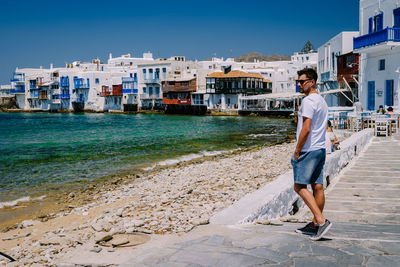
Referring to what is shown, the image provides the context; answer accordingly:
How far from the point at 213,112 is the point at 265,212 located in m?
67.8

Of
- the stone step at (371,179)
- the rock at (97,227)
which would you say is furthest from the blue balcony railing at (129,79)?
the rock at (97,227)

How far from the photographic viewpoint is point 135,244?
458 centimetres

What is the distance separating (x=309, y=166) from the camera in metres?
4.42

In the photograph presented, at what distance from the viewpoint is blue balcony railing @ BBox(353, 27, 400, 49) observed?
22.1 metres

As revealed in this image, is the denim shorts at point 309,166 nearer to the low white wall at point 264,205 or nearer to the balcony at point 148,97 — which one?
the low white wall at point 264,205

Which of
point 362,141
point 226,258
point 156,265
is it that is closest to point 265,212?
point 226,258

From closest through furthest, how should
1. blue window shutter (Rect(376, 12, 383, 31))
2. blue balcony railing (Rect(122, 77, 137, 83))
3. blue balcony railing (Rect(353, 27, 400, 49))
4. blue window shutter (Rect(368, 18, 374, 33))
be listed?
blue balcony railing (Rect(353, 27, 400, 49)), blue window shutter (Rect(376, 12, 383, 31)), blue window shutter (Rect(368, 18, 374, 33)), blue balcony railing (Rect(122, 77, 137, 83))

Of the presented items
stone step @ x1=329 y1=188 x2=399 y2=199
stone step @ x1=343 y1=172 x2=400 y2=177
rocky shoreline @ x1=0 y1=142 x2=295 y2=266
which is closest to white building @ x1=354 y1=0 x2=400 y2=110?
rocky shoreline @ x1=0 y1=142 x2=295 y2=266

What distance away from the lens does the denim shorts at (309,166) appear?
14.4ft

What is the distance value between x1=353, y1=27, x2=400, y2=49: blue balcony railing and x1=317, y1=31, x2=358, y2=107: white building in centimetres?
1137

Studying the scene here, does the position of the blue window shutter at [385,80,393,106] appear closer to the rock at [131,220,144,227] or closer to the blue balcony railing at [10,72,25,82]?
the rock at [131,220,144,227]

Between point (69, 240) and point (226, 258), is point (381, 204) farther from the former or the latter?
point (69, 240)

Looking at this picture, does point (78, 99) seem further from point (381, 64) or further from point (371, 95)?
point (381, 64)

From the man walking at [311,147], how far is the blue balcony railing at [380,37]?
2049 centimetres
